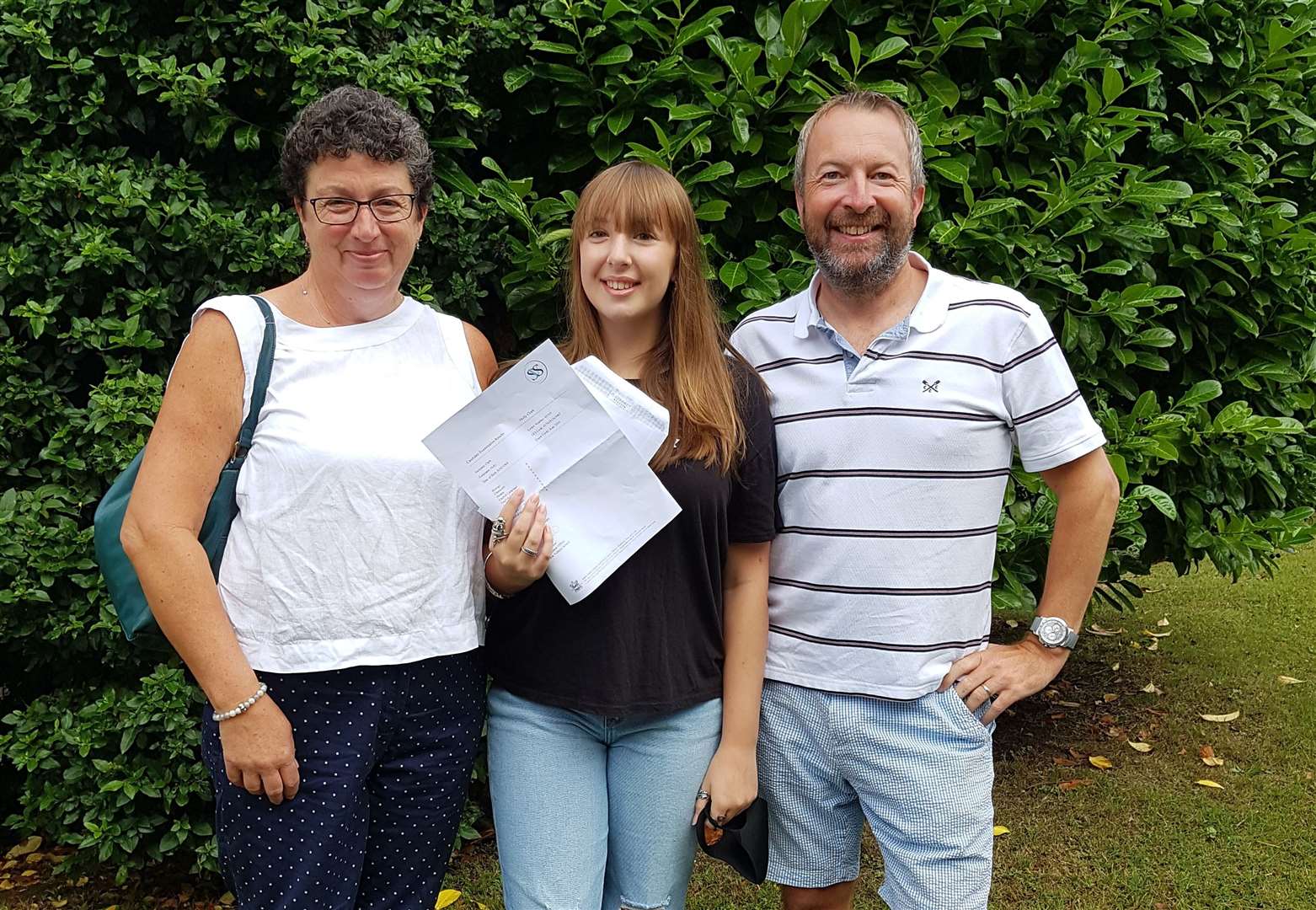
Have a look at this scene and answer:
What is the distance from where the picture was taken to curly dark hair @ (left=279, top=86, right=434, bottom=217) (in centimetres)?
221

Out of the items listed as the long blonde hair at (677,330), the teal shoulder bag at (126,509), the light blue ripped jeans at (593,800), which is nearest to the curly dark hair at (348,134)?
the teal shoulder bag at (126,509)

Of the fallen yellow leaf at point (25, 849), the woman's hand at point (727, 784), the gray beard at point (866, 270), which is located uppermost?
the gray beard at point (866, 270)

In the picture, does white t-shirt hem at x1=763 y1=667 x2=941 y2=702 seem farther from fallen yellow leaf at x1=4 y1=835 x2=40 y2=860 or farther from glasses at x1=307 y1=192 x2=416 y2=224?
fallen yellow leaf at x1=4 y1=835 x2=40 y2=860

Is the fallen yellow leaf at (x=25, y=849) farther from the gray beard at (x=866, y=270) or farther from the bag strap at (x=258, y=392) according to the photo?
the gray beard at (x=866, y=270)

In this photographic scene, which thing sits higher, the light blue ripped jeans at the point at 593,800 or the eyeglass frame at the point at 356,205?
the eyeglass frame at the point at 356,205

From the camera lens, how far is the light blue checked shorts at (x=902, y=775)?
8.13ft

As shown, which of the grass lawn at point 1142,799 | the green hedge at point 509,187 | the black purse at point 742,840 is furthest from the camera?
the grass lawn at point 1142,799

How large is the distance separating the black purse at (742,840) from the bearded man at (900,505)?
151 millimetres

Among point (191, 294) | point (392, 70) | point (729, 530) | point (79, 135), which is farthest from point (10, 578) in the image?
point (729, 530)

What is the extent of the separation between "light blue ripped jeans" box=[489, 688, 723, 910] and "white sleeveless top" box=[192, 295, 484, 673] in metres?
0.30

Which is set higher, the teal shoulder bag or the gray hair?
the gray hair

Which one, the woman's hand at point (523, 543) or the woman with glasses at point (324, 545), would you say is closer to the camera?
the woman with glasses at point (324, 545)

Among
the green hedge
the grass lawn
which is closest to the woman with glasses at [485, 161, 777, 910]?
the green hedge

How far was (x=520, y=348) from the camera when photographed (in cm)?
381
